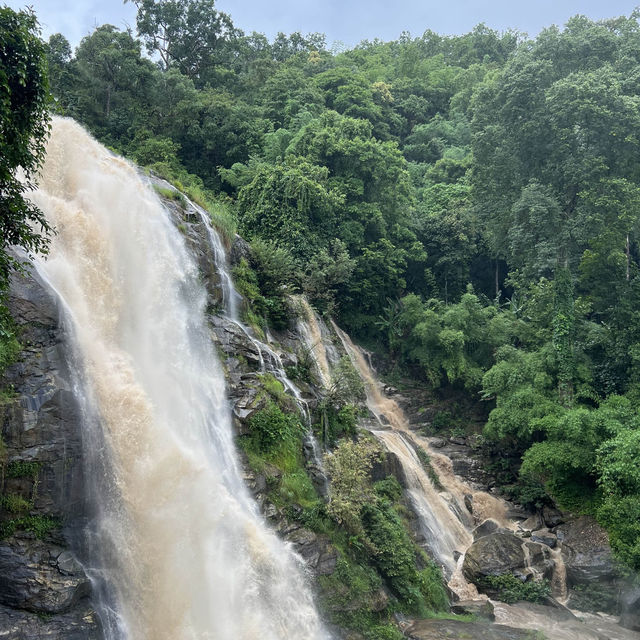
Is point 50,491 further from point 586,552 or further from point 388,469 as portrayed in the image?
point 586,552

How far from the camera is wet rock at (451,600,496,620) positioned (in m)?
13.4

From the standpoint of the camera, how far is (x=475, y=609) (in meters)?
13.6

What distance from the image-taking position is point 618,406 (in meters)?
18.9

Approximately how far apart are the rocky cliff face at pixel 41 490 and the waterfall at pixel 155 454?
1.15 feet

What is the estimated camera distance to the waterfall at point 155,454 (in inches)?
399

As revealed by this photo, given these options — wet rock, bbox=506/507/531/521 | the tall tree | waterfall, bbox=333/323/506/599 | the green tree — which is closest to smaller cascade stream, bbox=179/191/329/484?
waterfall, bbox=333/323/506/599

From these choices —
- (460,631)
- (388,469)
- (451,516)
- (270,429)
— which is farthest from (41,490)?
(451,516)

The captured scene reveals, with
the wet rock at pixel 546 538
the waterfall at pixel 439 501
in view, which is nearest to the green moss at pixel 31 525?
the waterfall at pixel 439 501

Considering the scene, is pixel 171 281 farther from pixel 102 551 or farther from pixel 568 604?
pixel 568 604

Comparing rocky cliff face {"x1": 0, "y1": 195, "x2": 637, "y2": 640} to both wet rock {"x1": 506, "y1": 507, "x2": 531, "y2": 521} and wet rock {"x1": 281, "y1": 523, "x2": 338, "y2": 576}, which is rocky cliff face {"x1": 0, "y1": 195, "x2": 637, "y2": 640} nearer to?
wet rock {"x1": 281, "y1": 523, "x2": 338, "y2": 576}

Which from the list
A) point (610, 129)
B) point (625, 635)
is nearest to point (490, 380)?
point (625, 635)

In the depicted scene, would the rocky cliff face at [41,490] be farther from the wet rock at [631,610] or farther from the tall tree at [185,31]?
the tall tree at [185,31]

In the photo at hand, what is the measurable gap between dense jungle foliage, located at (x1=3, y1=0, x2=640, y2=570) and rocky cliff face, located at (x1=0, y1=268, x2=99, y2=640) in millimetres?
7897

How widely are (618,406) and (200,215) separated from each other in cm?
1526
